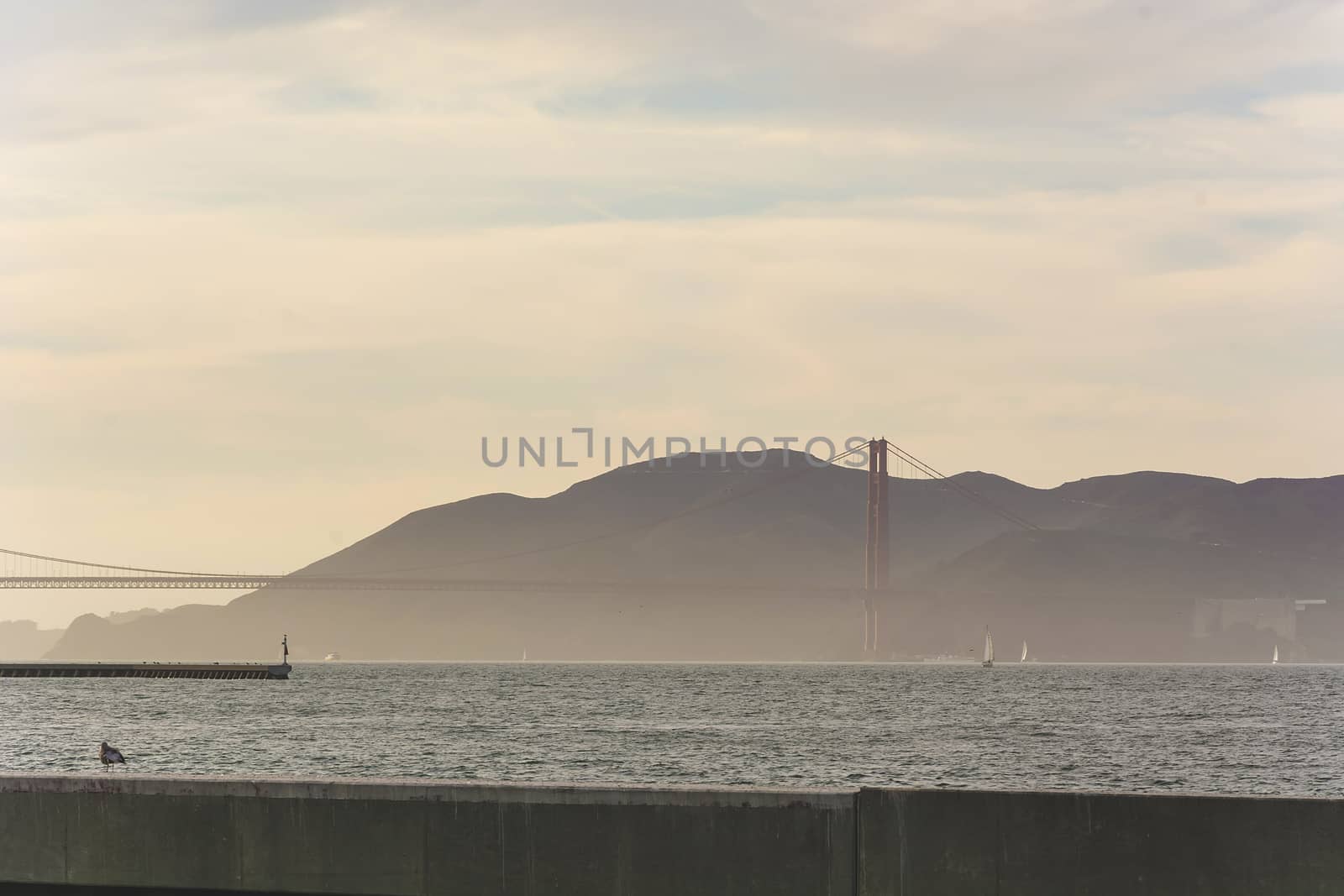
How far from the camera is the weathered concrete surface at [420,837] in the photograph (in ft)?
29.7

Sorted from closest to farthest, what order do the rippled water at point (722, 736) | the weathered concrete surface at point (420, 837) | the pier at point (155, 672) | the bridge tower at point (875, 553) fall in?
the weathered concrete surface at point (420, 837)
the rippled water at point (722, 736)
the pier at point (155, 672)
the bridge tower at point (875, 553)

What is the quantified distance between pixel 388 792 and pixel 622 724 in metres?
51.6

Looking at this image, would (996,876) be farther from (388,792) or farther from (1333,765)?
(1333,765)

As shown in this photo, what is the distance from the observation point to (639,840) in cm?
913

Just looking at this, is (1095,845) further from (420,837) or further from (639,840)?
(420,837)

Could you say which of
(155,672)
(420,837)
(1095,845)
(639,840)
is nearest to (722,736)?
(420,837)

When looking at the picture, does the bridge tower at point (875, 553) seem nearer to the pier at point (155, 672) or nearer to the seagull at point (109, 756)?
the pier at point (155, 672)

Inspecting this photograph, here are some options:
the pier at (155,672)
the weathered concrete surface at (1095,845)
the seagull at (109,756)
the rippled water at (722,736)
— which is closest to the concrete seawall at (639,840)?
the weathered concrete surface at (1095,845)

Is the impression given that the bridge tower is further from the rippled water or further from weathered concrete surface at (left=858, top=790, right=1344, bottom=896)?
weathered concrete surface at (left=858, top=790, right=1344, bottom=896)

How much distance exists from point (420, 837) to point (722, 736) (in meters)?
44.1

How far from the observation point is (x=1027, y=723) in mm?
64688

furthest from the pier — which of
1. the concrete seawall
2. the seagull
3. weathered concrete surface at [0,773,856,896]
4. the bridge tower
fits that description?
the concrete seawall

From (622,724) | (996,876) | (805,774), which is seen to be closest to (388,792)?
(996,876)

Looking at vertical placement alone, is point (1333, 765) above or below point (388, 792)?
below
